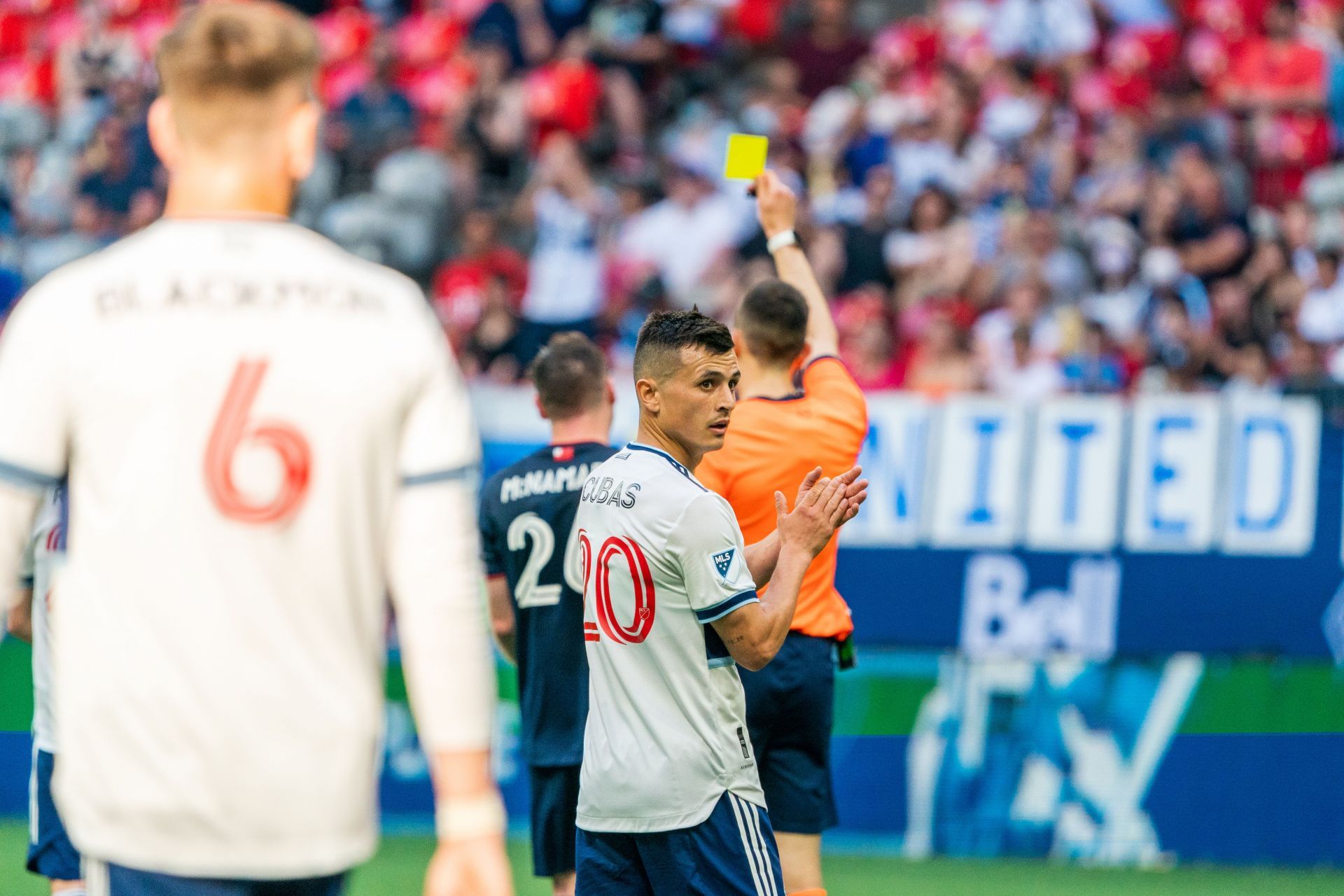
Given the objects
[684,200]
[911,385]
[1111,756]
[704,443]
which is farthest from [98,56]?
[704,443]

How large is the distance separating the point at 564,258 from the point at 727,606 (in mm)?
9453

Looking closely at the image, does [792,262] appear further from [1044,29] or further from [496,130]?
[496,130]

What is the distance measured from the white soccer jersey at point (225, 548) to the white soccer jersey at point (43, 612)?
322cm

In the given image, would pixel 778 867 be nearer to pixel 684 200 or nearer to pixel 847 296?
pixel 847 296

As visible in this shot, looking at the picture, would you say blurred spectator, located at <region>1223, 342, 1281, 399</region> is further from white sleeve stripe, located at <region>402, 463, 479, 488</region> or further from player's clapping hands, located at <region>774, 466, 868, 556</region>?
white sleeve stripe, located at <region>402, 463, 479, 488</region>

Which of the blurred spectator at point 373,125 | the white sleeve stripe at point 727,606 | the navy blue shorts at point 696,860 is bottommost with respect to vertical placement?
the navy blue shorts at point 696,860

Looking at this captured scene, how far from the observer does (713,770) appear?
4.14 m

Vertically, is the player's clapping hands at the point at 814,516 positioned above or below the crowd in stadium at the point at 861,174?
below

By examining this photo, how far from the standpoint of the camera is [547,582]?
227 inches

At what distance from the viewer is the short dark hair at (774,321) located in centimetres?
544

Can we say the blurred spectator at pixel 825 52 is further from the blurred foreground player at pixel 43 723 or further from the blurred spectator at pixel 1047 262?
the blurred foreground player at pixel 43 723

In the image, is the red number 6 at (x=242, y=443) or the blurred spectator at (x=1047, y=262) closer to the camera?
the red number 6 at (x=242, y=443)

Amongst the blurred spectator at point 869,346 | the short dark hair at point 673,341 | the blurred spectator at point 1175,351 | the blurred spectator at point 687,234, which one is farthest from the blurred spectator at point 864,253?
the short dark hair at point 673,341

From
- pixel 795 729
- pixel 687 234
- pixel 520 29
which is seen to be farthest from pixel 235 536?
pixel 520 29
